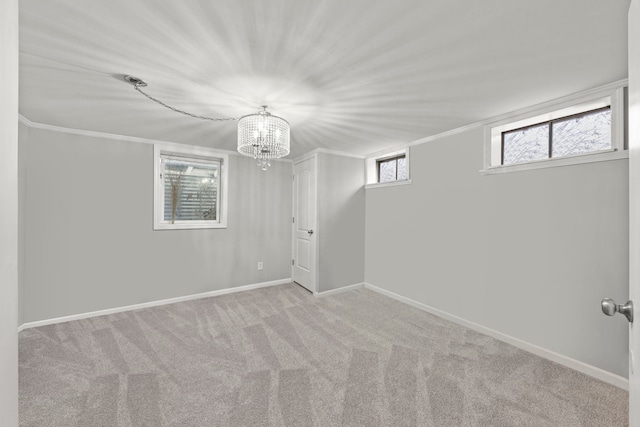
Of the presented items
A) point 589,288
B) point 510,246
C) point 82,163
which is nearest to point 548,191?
point 510,246

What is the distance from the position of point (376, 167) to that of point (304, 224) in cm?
152

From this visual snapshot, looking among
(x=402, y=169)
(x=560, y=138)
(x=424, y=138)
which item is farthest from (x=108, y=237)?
(x=560, y=138)

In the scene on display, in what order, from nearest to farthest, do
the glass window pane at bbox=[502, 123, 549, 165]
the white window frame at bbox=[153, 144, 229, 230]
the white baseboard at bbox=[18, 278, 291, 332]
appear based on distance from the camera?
the glass window pane at bbox=[502, 123, 549, 165]
the white baseboard at bbox=[18, 278, 291, 332]
the white window frame at bbox=[153, 144, 229, 230]

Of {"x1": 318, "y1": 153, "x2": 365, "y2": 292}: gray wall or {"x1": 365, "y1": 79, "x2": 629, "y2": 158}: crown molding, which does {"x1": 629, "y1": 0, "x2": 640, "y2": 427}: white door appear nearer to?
{"x1": 365, "y1": 79, "x2": 629, "y2": 158}: crown molding

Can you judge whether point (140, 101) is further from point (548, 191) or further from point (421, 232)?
point (548, 191)

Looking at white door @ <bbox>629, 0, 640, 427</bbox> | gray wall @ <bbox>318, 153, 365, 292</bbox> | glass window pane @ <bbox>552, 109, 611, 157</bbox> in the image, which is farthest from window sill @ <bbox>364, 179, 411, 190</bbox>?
white door @ <bbox>629, 0, 640, 427</bbox>

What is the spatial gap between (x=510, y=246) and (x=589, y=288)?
0.61 m

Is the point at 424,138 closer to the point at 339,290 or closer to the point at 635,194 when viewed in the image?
the point at 339,290

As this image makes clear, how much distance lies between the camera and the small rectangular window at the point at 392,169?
3.87 metres

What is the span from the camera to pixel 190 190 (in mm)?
3830

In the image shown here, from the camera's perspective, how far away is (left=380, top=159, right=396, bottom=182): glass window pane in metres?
4.07

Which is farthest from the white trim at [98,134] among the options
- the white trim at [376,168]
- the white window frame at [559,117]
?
the white window frame at [559,117]

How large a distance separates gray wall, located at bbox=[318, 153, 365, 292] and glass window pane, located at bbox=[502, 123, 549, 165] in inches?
81.4

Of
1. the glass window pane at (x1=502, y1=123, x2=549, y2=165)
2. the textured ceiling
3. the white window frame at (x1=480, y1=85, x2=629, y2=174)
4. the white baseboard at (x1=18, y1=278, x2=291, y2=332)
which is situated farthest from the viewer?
the white baseboard at (x1=18, y1=278, x2=291, y2=332)
